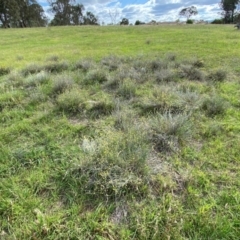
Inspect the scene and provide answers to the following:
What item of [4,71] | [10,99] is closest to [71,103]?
[10,99]

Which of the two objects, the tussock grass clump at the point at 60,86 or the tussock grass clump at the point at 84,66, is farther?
the tussock grass clump at the point at 84,66

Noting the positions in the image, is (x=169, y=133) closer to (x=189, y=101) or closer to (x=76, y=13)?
(x=189, y=101)

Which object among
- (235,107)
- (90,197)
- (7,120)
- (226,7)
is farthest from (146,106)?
(226,7)

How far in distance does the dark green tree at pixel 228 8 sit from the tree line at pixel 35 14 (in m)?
28.4

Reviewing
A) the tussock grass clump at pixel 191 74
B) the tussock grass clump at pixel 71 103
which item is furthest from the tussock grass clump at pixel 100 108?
the tussock grass clump at pixel 191 74

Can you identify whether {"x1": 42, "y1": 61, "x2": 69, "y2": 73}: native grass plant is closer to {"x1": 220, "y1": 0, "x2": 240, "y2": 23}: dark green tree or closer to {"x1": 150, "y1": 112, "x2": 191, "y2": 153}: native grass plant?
{"x1": 150, "y1": 112, "x2": 191, "y2": 153}: native grass plant

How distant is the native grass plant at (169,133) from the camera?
2.49 metres

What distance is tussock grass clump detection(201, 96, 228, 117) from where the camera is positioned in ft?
10.9

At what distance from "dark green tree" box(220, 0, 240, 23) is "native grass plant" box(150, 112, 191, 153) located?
40.6 meters

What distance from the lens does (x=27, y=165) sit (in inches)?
91.7

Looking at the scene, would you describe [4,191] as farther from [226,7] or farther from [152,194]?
[226,7]

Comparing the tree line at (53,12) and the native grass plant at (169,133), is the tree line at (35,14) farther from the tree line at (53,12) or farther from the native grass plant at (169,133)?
the native grass plant at (169,133)

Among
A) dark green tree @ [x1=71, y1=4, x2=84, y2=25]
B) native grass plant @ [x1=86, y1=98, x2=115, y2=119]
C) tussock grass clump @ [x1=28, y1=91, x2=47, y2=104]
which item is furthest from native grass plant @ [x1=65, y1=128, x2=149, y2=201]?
dark green tree @ [x1=71, y1=4, x2=84, y2=25]

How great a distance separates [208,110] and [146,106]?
100 cm
